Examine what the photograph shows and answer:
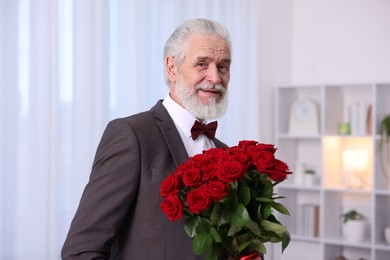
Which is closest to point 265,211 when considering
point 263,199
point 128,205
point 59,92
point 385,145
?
point 263,199

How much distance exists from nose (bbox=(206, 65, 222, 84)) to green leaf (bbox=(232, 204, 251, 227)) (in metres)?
0.63

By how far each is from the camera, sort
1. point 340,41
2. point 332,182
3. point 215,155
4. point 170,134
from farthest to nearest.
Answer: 1. point 340,41
2. point 332,182
3. point 170,134
4. point 215,155

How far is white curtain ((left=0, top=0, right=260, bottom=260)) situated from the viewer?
9.23 ft

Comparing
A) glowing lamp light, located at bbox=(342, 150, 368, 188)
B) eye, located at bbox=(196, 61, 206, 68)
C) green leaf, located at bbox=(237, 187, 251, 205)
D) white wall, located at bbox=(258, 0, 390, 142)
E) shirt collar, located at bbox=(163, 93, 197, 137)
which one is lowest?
glowing lamp light, located at bbox=(342, 150, 368, 188)

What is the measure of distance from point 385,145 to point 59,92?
2.92 metres

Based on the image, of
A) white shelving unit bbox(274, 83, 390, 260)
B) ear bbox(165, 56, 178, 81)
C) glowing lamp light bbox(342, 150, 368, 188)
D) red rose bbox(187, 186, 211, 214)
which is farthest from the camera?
glowing lamp light bbox(342, 150, 368, 188)

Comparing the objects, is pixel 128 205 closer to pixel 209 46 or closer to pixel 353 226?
pixel 209 46

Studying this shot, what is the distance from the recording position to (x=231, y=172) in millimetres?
1237

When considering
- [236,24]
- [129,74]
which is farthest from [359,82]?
[129,74]

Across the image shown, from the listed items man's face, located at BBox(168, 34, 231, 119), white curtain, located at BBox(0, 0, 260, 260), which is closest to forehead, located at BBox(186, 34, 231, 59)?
man's face, located at BBox(168, 34, 231, 119)

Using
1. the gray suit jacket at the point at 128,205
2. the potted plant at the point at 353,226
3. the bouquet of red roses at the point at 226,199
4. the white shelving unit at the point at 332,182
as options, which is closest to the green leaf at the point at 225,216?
the bouquet of red roses at the point at 226,199

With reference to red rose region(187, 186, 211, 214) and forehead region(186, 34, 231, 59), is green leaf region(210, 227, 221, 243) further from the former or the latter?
forehead region(186, 34, 231, 59)

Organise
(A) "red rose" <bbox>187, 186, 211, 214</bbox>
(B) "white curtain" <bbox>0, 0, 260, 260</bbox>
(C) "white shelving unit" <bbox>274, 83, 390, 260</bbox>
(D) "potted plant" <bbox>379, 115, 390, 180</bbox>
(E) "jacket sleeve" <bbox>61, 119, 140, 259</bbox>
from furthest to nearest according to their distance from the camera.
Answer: (C) "white shelving unit" <bbox>274, 83, 390, 260</bbox> → (D) "potted plant" <bbox>379, 115, 390, 180</bbox> → (B) "white curtain" <bbox>0, 0, 260, 260</bbox> → (E) "jacket sleeve" <bbox>61, 119, 140, 259</bbox> → (A) "red rose" <bbox>187, 186, 211, 214</bbox>

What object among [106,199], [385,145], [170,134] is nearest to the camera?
[106,199]
